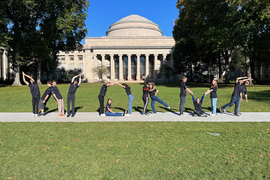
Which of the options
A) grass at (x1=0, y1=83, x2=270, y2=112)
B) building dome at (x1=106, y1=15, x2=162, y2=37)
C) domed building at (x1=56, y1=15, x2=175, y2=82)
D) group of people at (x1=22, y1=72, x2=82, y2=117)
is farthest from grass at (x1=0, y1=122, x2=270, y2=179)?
building dome at (x1=106, y1=15, x2=162, y2=37)

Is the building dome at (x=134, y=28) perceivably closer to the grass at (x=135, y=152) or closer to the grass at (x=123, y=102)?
the grass at (x=123, y=102)

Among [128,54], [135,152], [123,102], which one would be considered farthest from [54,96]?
[128,54]

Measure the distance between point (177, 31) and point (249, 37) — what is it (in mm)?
18917

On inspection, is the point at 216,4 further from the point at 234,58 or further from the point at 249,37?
the point at 234,58

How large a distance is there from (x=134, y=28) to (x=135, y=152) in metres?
68.7

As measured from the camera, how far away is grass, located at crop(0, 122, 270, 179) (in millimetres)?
3713

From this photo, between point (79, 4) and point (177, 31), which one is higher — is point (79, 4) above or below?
above

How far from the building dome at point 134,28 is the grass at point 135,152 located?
A: 6419 centimetres

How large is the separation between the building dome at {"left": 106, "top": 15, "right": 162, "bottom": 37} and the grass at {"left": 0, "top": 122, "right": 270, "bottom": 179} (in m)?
64.2

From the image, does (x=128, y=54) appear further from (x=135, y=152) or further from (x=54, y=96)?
(x=135, y=152)

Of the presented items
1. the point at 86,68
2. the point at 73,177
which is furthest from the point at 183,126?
the point at 86,68

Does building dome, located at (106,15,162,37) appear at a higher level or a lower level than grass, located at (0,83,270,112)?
higher

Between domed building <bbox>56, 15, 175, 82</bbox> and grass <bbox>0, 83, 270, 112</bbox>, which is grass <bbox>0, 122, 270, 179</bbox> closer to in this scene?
grass <bbox>0, 83, 270, 112</bbox>

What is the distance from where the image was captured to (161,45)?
195 ft
